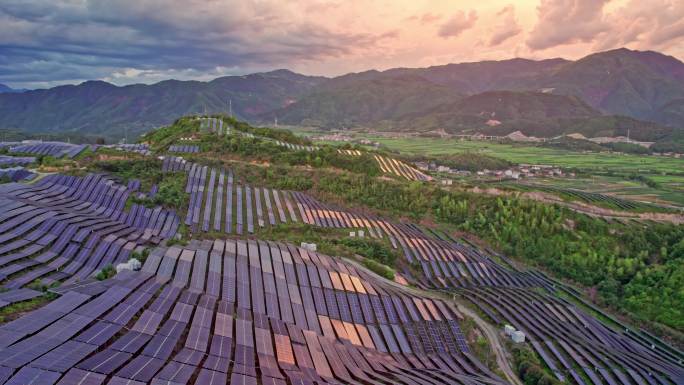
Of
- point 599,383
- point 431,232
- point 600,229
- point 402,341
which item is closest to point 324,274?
point 402,341

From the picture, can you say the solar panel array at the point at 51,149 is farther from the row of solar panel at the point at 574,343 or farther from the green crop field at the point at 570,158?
the green crop field at the point at 570,158

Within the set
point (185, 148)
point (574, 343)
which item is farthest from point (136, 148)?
point (574, 343)

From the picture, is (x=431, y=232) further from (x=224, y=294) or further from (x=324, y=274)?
(x=224, y=294)

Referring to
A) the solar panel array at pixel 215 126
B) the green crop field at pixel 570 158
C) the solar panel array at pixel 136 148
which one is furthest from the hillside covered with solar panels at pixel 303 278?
the green crop field at pixel 570 158

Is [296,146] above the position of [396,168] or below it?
above

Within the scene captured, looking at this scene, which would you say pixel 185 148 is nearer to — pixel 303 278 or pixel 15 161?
pixel 15 161

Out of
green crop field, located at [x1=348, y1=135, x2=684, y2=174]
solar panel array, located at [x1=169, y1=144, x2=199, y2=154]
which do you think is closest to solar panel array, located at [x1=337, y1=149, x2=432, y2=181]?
solar panel array, located at [x1=169, y1=144, x2=199, y2=154]
